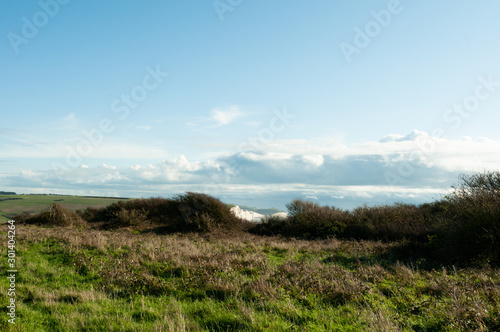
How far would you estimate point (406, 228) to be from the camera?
18.2 m

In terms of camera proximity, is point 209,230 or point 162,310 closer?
point 162,310

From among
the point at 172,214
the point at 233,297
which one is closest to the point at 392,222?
the point at 233,297

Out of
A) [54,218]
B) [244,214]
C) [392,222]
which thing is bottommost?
[244,214]

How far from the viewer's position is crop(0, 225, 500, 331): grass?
214 inches

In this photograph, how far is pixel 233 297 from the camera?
22.8 ft

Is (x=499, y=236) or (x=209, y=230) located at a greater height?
(x=499, y=236)

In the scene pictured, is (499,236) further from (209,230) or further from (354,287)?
(209,230)

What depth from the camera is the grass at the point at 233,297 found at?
5438 millimetres

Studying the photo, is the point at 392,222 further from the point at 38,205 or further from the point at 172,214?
the point at 38,205

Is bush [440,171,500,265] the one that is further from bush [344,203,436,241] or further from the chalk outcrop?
the chalk outcrop

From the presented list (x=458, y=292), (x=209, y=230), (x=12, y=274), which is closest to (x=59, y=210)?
(x=209, y=230)

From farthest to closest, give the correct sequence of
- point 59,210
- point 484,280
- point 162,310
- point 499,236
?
point 59,210
point 499,236
point 484,280
point 162,310

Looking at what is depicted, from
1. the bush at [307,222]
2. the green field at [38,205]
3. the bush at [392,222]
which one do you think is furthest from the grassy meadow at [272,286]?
the green field at [38,205]

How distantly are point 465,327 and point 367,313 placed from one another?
1514 mm
